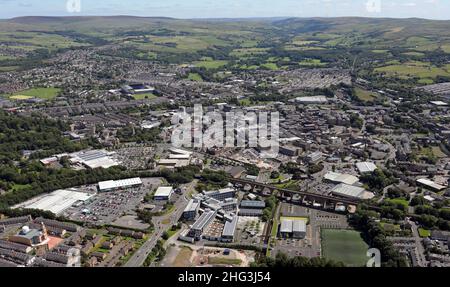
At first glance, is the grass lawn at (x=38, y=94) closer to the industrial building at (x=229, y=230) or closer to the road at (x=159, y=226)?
the road at (x=159, y=226)

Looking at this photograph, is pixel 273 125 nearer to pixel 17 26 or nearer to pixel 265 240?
pixel 265 240

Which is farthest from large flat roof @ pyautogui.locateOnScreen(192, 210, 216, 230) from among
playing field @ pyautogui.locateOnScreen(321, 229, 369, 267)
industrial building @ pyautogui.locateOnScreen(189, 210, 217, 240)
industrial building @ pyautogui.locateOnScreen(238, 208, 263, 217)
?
playing field @ pyautogui.locateOnScreen(321, 229, 369, 267)

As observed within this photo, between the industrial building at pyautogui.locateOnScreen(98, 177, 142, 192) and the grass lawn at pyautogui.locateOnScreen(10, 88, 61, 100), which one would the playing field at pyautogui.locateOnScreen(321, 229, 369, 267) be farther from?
the grass lawn at pyautogui.locateOnScreen(10, 88, 61, 100)

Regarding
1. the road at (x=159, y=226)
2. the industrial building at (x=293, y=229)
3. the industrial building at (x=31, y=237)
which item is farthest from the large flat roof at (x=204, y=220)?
the industrial building at (x=31, y=237)

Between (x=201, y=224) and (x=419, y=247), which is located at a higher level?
(x=201, y=224)

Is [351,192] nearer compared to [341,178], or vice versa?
[351,192]

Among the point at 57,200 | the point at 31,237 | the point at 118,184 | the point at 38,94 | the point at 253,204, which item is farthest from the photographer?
the point at 38,94

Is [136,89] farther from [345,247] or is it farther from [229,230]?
[345,247]

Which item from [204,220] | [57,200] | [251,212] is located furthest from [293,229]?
[57,200]
